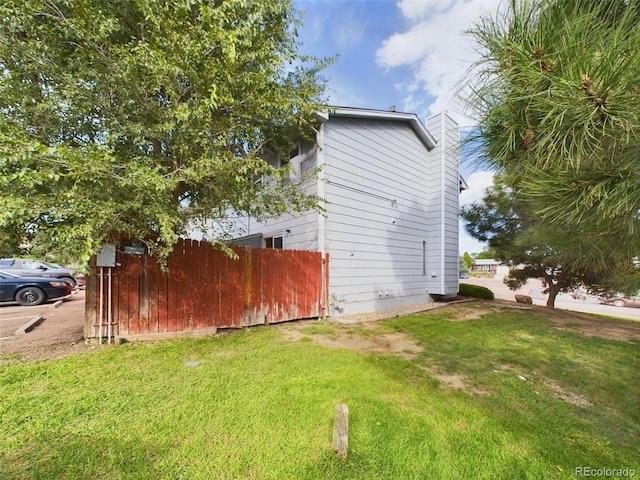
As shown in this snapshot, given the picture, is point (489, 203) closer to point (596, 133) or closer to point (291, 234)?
point (291, 234)

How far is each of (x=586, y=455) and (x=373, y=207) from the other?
6892 mm

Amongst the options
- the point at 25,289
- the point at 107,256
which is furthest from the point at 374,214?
the point at 25,289

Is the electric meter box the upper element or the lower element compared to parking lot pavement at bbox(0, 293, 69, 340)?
upper

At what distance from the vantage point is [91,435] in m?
2.27

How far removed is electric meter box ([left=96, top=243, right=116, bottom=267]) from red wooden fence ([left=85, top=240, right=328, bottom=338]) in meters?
0.17

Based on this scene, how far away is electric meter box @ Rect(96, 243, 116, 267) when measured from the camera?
432 centimetres

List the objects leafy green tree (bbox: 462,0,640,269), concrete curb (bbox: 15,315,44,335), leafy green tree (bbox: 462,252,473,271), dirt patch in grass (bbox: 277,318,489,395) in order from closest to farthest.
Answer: leafy green tree (bbox: 462,0,640,269)
dirt patch in grass (bbox: 277,318,489,395)
concrete curb (bbox: 15,315,44,335)
leafy green tree (bbox: 462,252,473,271)

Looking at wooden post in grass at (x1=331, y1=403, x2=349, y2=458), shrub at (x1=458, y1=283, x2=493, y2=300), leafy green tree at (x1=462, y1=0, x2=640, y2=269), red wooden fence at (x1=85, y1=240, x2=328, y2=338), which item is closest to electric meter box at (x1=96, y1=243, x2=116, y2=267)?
red wooden fence at (x1=85, y1=240, x2=328, y2=338)

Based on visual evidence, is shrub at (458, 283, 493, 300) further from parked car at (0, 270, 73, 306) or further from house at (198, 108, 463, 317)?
parked car at (0, 270, 73, 306)

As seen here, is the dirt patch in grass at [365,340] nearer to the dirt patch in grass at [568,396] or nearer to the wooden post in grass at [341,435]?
the dirt patch in grass at [568,396]

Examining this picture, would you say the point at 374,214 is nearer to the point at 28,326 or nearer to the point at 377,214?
the point at 377,214

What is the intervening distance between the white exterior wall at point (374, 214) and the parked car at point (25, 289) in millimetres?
9293

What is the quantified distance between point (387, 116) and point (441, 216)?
4.38 meters
